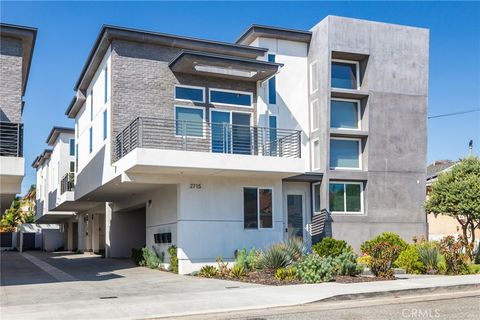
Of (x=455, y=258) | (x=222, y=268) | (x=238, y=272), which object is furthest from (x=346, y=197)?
(x=238, y=272)

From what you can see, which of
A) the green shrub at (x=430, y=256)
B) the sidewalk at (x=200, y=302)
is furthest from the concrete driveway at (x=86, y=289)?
the green shrub at (x=430, y=256)

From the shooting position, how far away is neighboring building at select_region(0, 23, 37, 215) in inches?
657

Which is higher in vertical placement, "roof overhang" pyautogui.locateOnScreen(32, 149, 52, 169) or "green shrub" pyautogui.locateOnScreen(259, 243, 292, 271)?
"roof overhang" pyautogui.locateOnScreen(32, 149, 52, 169)

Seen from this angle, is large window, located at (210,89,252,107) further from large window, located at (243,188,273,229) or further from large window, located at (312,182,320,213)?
large window, located at (312,182,320,213)

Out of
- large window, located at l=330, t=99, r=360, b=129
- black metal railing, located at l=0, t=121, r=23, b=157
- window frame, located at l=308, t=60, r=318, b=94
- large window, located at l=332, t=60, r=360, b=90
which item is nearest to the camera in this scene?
black metal railing, located at l=0, t=121, r=23, b=157

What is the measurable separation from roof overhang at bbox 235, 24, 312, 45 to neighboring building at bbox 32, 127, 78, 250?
558 inches

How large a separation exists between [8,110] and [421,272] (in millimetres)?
14866

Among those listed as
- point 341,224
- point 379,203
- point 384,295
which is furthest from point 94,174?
point 384,295

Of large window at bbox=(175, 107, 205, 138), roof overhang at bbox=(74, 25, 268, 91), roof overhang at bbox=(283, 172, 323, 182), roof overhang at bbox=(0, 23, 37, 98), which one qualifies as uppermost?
roof overhang at bbox=(74, 25, 268, 91)

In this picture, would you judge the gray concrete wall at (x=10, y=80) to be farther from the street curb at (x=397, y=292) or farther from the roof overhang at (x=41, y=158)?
the roof overhang at (x=41, y=158)

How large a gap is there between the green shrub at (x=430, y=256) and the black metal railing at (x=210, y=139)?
573 cm

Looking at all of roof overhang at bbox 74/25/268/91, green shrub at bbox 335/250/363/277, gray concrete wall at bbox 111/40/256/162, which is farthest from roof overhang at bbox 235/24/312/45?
green shrub at bbox 335/250/363/277

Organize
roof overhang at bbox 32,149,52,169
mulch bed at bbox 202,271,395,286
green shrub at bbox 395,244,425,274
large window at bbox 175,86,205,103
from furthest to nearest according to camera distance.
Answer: roof overhang at bbox 32,149,52,169
large window at bbox 175,86,205,103
green shrub at bbox 395,244,425,274
mulch bed at bbox 202,271,395,286

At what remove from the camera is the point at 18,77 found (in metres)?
18.8
